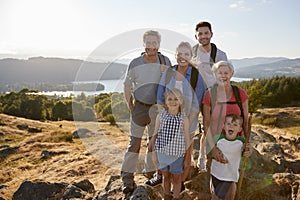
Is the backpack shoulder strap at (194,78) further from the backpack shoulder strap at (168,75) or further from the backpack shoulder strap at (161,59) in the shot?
the backpack shoulder strap at (161,59)

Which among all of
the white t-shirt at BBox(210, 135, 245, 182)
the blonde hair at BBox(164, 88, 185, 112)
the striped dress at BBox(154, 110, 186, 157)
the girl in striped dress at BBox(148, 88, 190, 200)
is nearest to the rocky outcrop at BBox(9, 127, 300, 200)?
the girl in striped dress at BBox(148, 88, 190, 200)

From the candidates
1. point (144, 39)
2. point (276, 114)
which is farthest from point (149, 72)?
point (276, 114)

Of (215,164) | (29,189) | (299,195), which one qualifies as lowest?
(29,189)

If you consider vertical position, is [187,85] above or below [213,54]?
below

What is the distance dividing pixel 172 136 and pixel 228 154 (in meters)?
0.88

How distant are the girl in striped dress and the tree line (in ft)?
91.6

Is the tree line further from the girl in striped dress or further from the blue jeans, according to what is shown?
the girl in striped dress

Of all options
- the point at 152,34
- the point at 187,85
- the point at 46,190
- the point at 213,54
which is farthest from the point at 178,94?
the point at 46,190

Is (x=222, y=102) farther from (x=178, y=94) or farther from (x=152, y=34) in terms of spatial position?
(x=152, y=34)

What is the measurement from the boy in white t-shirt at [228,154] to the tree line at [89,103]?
1116 inches

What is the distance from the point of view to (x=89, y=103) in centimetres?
5272

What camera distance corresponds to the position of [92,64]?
5.75 meters

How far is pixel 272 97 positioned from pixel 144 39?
214 ft

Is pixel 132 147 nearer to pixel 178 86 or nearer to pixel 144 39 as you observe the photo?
pixel 178 86
